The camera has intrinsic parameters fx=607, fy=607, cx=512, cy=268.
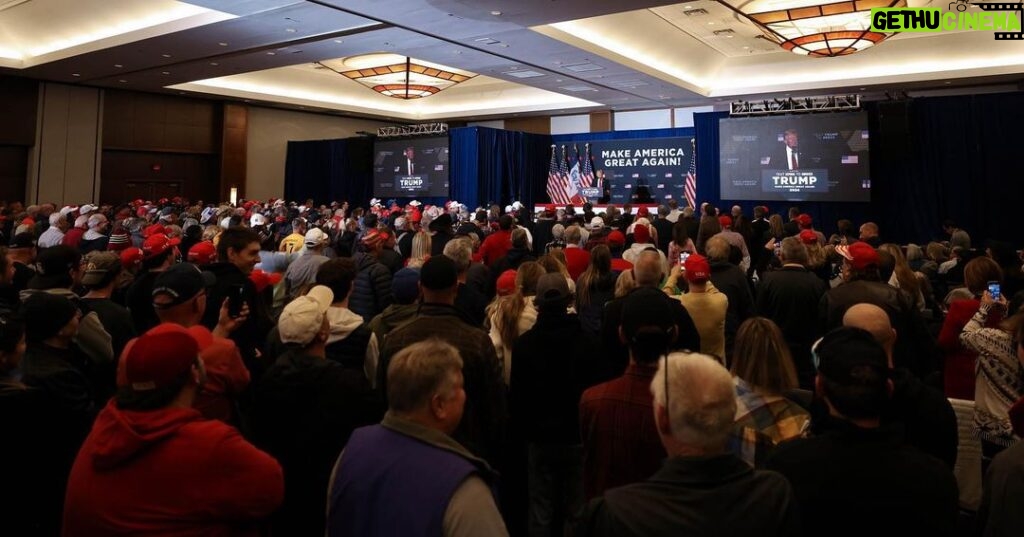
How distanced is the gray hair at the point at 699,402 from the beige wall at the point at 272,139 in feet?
58.1

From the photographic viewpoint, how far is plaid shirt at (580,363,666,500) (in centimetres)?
190

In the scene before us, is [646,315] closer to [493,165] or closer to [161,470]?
[161,470]

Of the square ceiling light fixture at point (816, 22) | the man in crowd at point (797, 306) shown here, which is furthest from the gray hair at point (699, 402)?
the square ceiling light fixture at point (816, 22)

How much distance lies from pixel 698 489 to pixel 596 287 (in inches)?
112

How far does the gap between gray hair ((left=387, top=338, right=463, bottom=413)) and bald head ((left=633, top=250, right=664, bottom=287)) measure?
1897 mm

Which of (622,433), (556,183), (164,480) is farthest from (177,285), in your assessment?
(556,183)

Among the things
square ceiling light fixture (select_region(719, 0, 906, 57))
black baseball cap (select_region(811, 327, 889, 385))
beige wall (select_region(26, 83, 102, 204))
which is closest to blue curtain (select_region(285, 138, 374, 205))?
→ beige wall (select_region(26, 83, 102, 204))

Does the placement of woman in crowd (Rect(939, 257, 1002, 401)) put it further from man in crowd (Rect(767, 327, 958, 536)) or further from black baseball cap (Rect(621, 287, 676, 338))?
man in crowd (Rect(767, 327, 958, 536))

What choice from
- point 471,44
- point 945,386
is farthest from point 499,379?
point 471,44

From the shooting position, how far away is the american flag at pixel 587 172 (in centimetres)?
1692

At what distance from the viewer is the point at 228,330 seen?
255 centimetres

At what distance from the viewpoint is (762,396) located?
189cm

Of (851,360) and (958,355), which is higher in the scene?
(851,360)

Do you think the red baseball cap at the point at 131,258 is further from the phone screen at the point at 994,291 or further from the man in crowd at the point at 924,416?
the phone screen at the point at 994,291
